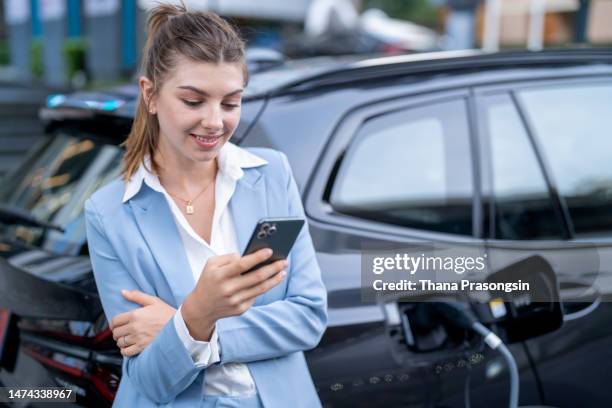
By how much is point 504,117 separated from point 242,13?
23.7 meters

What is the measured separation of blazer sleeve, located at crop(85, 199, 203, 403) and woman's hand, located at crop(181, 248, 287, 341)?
8 cm

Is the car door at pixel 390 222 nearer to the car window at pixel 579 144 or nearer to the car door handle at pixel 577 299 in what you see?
the car door handle at pixel 577 299

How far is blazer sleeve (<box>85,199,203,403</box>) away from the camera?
4.66 ft

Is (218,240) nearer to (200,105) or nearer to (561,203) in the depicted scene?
(200,105)

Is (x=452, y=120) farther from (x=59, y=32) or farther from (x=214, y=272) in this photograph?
(x=59, y=32)

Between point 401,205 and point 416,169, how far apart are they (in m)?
0.13

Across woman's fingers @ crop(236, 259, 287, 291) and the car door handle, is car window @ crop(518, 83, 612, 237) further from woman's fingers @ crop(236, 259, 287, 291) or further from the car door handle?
woman's fingers @ crop(236, 259, 287, 291)

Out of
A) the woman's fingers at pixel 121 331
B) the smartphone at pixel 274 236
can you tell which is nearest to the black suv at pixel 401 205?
the woman's fingers at pixel 121 331

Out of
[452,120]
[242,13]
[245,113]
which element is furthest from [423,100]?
[242,13]

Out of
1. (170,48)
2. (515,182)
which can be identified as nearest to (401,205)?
(515,182)

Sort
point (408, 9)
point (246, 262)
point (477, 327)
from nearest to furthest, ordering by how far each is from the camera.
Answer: point (246, 262) < point (477, 327) < point (408, 9)

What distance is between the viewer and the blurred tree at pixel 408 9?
53594 millimetres

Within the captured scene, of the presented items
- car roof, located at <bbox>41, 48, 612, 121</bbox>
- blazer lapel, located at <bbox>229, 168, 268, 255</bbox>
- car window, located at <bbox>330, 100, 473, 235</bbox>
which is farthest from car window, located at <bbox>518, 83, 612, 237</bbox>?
blazer lapel, located at <bbox>229, 168, 268, 255</bbox>

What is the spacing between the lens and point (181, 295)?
60.2 inches
